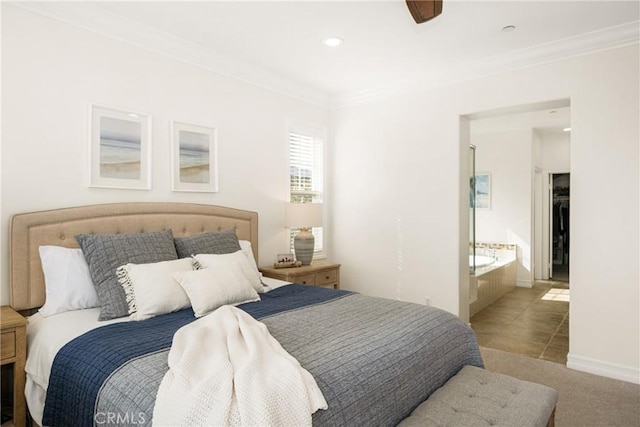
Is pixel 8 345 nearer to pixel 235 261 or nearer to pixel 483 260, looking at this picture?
pixel 235 261

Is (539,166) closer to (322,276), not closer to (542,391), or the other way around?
(322,276)

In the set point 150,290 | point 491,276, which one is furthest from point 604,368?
point 150,290

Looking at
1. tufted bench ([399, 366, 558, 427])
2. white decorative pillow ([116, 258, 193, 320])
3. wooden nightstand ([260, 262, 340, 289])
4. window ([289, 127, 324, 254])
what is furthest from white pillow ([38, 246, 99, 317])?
window ([289, 127, 324, 254])

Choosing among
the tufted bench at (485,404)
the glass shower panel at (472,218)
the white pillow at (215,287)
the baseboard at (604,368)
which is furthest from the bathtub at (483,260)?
the white pillow at (215,287)

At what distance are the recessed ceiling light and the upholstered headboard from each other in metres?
1.70

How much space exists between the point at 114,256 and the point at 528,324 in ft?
14.0

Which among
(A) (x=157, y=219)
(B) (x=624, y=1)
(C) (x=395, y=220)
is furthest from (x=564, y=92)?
(A) (x=157, y=219)

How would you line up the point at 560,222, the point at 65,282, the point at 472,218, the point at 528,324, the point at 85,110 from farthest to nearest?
the point at 560,222 < the point at 472,218 < the point at 528,324 < the point at 85,110 < the point at 65,282

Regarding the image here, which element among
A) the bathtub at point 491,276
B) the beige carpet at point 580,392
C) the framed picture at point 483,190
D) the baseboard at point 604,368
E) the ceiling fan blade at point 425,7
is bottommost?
the beige carpet at point 580,392

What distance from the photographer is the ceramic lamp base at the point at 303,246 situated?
160 inches

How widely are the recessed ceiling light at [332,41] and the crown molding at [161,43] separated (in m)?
0.87

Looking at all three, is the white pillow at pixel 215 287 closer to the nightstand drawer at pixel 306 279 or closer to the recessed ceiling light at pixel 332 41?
the nightstand drawer at pixel 306 279

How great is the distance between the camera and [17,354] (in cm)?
204

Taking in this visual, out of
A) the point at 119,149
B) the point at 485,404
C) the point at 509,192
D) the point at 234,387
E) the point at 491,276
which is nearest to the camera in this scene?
the point at 234,387
